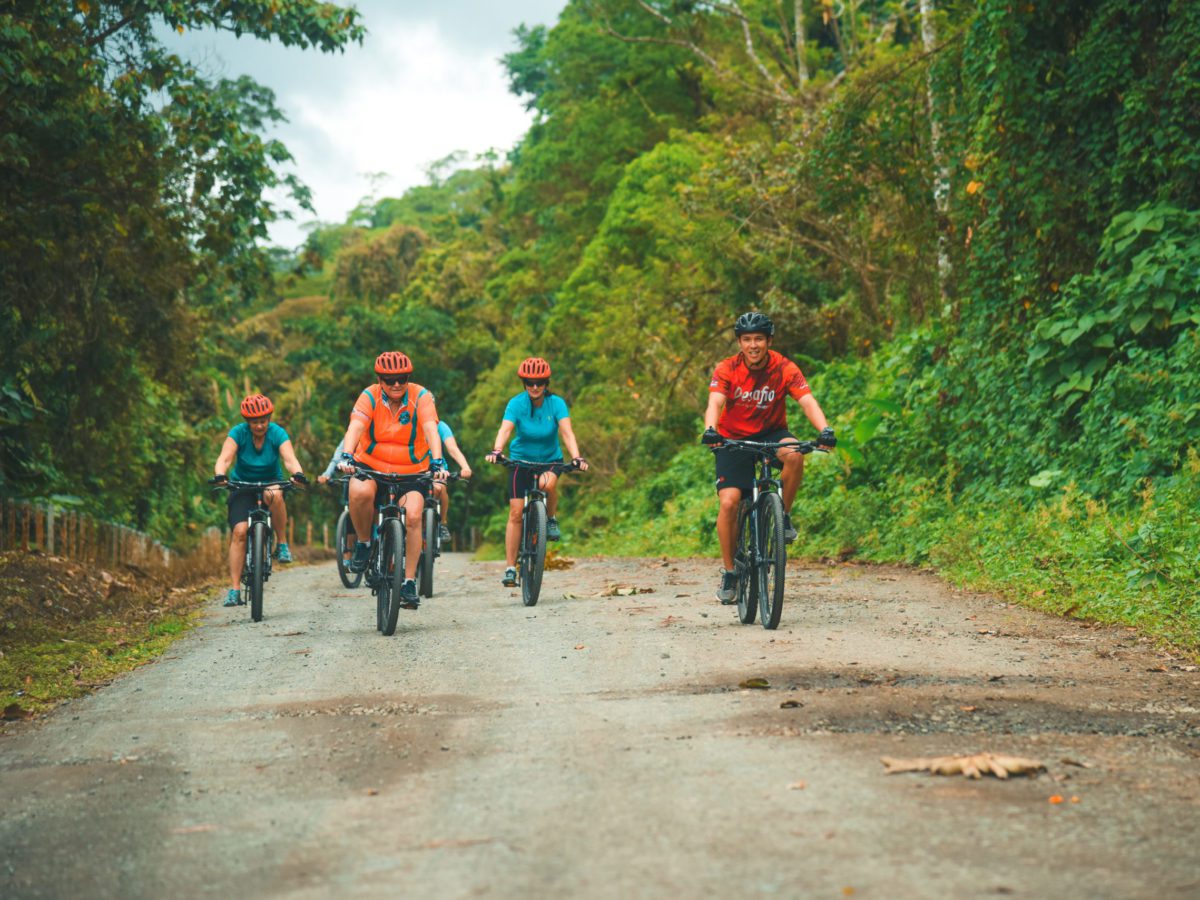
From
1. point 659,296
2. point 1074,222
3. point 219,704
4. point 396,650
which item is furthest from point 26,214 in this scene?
point 659,296

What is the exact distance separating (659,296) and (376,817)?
27.7 meters

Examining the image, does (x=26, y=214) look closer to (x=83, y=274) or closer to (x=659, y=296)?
(x=83, y=274)

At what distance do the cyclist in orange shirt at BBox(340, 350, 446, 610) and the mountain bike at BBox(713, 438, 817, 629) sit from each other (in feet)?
7.93

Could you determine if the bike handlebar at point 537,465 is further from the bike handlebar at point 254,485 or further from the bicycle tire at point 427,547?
the bike handlebar at point 254,485

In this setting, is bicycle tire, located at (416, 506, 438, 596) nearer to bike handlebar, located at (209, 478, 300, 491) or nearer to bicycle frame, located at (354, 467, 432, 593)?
bicycle frame, located at (354, 467, 432, 593)

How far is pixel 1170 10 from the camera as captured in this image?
555 inches

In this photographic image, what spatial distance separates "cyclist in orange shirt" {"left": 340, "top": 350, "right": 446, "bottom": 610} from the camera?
424 inches

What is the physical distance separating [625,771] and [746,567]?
483 centimetres

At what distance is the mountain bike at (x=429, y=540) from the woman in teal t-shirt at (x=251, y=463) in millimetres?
1297

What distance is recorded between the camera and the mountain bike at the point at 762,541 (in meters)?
9.39

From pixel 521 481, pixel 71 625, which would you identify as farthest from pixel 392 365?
pixel 71 625

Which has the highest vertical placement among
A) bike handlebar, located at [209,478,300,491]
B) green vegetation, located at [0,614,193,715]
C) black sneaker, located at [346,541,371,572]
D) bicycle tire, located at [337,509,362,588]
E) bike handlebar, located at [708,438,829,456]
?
bike handlebar, located at [708,438,829,456]

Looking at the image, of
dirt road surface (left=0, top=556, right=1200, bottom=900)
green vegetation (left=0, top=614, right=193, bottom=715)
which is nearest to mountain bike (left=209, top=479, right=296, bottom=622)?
green vegetation (left=0, top=614, right=193, bottom=715)

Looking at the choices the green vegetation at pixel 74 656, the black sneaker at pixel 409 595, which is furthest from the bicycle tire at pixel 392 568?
the green vegetation at pixel 74 656
